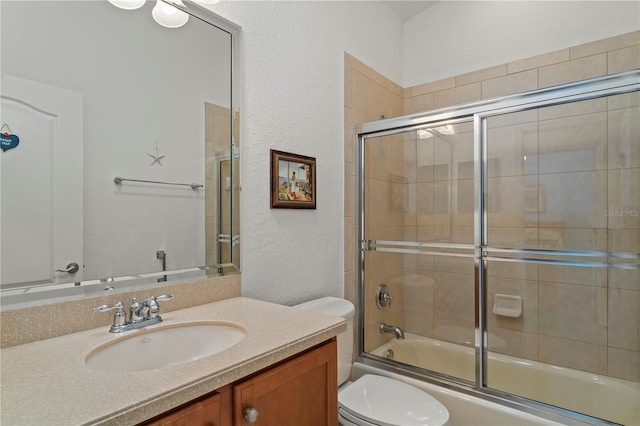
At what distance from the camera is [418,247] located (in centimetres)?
208

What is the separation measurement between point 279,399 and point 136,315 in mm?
490

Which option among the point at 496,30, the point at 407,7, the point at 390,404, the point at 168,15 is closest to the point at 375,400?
the point at 390,404

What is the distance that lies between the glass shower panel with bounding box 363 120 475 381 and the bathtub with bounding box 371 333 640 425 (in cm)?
1

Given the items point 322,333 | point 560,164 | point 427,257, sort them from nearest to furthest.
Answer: point 322,333 < point 560,164 < point 427,257

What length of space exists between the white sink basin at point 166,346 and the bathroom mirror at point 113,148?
8.2 inches

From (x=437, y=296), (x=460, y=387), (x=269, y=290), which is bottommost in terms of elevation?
(x=460, y=387)

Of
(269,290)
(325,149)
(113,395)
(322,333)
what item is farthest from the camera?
(325,149)

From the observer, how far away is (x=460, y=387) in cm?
177

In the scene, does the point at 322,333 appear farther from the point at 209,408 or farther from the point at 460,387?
the point at 460,387

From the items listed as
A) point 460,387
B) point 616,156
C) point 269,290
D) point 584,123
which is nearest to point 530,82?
point 584,123

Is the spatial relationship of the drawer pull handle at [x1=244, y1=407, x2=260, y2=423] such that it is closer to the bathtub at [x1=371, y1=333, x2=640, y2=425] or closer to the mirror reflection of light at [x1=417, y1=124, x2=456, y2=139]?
the bathtub at [x1=371, y1=333, x2=640, y2=425]

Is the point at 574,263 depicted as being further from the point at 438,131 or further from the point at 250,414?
the point at 250,414

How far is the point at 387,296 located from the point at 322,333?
133 centimetres

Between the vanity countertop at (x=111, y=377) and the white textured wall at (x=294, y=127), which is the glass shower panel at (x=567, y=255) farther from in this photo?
the vanity countertop at (x=111, y=377)
